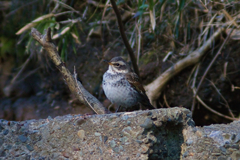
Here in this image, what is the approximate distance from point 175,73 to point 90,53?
188 cm

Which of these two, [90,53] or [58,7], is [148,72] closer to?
[90,53]

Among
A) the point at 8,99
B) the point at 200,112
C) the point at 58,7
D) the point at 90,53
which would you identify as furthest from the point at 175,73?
the point at 8,99

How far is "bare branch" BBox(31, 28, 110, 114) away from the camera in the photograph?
289 cm

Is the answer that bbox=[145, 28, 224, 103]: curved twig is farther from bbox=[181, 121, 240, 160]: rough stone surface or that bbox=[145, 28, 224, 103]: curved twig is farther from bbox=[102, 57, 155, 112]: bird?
bbox=[181, 121, 240, 160]: rough stone surface

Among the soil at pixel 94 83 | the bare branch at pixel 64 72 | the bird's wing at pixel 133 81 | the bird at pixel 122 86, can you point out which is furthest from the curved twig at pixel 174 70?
the bare branch at pixel 64 72

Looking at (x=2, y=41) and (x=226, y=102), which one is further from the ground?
(x=2, y=41)

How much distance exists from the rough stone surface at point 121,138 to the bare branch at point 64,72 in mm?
649

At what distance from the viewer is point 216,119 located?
538cm

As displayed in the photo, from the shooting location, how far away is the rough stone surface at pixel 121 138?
2115 mm

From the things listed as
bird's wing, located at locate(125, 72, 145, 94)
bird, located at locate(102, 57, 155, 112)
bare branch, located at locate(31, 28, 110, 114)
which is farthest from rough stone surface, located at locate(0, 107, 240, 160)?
bird's wing, located at locate(125, 72, 145, 94)

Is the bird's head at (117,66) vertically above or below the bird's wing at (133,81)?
above

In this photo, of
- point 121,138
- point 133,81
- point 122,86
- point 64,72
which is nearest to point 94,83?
point 133,81

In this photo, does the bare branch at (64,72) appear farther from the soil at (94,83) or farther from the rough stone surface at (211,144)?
the soil at (94,83)

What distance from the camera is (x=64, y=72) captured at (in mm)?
2930
